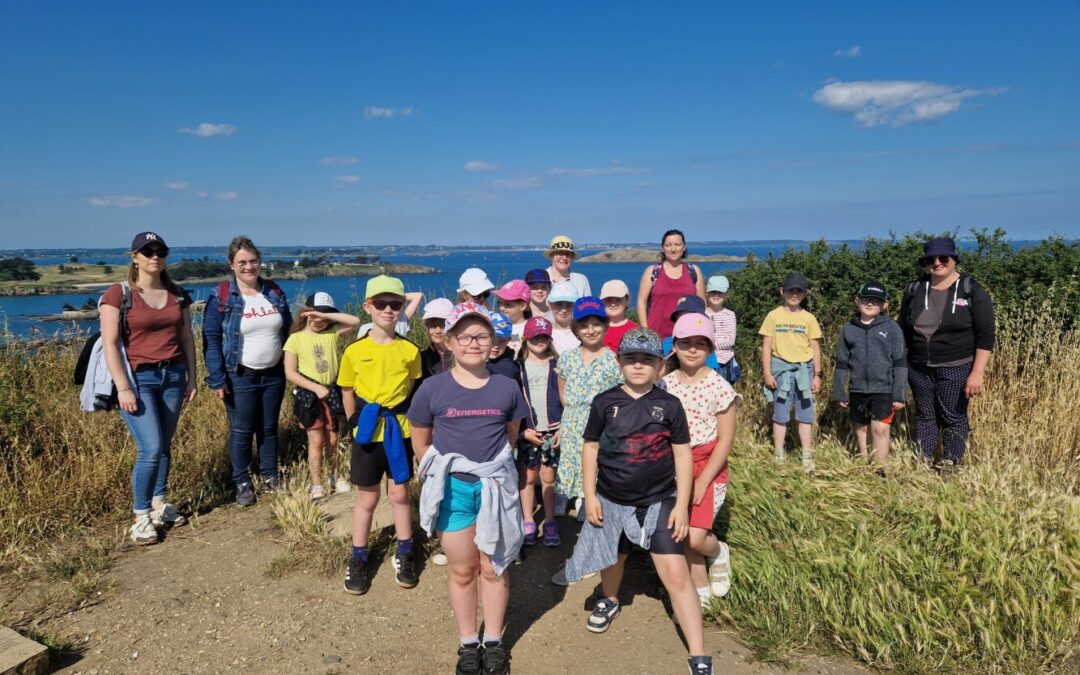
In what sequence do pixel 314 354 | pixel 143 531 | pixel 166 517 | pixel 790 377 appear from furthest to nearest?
pixel 790 377, pixel 314 354, pixel 166 517, pixel 143 531

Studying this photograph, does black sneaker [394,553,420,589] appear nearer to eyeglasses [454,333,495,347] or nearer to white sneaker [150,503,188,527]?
eyeglasses [454,333,495,347]

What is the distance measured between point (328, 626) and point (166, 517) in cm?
193

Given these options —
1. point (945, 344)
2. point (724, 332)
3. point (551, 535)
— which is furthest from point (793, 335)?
point (551, 535)

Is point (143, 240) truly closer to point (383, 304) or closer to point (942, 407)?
point (383, 304)

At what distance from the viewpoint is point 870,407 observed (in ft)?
16.8

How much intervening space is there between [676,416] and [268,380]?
3218 mm

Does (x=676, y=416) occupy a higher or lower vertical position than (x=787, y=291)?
lower

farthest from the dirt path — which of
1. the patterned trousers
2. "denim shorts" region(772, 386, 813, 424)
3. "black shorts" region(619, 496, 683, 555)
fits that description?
the patterned trousers

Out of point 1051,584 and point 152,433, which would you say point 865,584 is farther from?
point 152,433

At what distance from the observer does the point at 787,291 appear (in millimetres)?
5441

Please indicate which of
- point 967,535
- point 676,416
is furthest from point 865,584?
point 676,416

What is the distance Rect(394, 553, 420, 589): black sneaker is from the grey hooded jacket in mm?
3826

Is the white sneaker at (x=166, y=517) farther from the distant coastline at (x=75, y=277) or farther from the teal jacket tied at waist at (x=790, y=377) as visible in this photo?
the distant coastline at (x=75, y=277)

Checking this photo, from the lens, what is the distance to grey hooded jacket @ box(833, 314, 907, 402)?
4.93m
